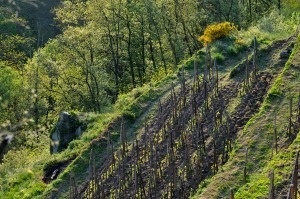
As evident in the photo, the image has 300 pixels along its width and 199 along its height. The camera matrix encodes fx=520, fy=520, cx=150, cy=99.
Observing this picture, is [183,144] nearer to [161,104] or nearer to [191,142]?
[191,142]

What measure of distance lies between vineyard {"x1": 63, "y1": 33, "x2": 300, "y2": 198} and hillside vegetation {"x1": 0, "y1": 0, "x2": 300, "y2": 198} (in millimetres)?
65

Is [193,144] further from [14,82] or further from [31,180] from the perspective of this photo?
[14,82]

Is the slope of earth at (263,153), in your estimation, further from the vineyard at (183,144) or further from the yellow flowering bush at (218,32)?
the yellow flowering bush at (218,32)

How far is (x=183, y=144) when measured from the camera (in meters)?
20.4

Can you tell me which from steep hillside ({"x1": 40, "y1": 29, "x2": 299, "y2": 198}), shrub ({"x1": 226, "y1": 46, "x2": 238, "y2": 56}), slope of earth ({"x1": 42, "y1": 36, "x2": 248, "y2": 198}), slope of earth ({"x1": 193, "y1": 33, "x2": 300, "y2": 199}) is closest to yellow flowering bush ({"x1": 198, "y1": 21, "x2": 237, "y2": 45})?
shrub ({"x1": 226, "y1": 46, "x2": 238, "y2": 56})

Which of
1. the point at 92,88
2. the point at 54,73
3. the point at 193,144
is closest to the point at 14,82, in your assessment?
the point at 54,73

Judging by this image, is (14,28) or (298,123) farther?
(14,28)

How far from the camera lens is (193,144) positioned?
20.4m

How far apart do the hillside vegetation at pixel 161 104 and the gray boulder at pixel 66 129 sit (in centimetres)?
28

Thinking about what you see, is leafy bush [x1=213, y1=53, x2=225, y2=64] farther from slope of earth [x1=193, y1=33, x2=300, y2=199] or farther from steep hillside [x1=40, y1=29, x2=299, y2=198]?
slope of earth [x1=193, y1=33, x2=300, y2=199]

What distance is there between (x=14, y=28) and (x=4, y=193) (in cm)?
6832

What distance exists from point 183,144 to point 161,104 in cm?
599

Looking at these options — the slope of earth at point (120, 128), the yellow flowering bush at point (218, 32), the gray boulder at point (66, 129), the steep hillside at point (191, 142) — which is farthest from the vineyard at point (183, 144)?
the gray boulder at point (66, 129)

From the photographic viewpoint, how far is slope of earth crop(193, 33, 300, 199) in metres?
15.3
